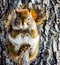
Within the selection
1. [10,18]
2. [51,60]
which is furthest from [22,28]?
[51,60]

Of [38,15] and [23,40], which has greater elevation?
[38,15]

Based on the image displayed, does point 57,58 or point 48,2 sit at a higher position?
point 48,2

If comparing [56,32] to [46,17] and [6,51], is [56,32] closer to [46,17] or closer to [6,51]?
[46,17]

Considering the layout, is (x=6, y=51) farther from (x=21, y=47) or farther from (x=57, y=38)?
(x=57, y=38)
